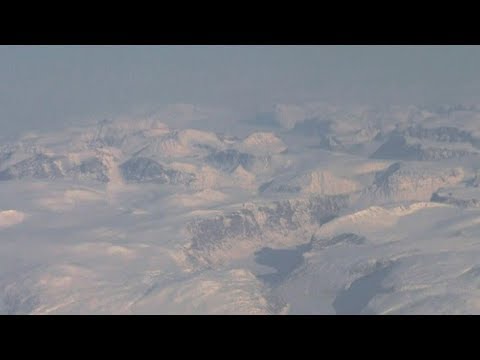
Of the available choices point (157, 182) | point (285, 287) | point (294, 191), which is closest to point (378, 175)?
point (294, 191)

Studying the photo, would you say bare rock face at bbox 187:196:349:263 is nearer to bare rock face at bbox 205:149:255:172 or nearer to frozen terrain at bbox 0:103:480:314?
frozen terrain at bbox 0:103:480:314

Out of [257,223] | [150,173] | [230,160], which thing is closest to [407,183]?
[257,223]

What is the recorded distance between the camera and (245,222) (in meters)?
104

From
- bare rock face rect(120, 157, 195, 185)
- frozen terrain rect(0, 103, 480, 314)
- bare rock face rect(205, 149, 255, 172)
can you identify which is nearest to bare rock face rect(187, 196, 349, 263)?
frozen terrain rect(0, 103, 480, 314)

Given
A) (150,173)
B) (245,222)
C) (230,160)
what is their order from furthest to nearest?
(230,160), (150,173), (245,222)

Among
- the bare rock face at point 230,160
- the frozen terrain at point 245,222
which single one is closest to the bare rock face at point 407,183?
the frozen terrain at point 245,222

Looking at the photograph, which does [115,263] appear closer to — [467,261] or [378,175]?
[467,261]

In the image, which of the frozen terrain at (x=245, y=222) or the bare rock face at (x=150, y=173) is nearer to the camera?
the frozen terrain at (x=245, y=222)

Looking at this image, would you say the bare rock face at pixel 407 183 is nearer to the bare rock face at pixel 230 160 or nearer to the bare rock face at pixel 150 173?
the bare rock face at pixel 230 160

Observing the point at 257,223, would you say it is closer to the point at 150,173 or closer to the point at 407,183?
the point at 407,183

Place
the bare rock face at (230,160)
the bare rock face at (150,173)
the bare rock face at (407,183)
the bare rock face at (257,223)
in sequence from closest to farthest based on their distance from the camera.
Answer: the bare rock face at (257,223), the bare rock face at (407,183), the bare rock face at (150,173), the bare rock face at (230,160)

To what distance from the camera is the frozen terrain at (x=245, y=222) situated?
6838 centimetres

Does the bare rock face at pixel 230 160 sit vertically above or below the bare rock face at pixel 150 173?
above

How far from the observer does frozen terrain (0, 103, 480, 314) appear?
68375 mm
